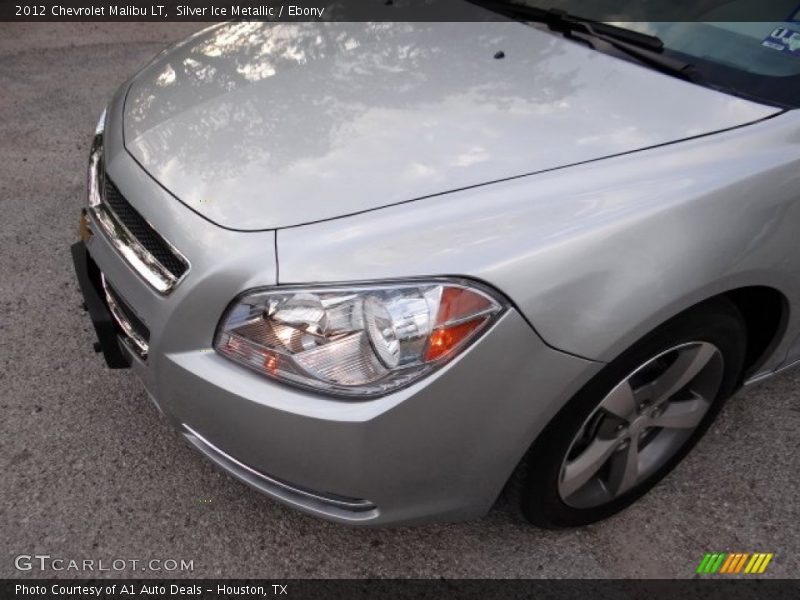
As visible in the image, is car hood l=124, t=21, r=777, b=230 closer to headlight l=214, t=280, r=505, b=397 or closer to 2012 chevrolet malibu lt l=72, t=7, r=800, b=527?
2012 chevrolet malibu lt l=72, t=7, r=800, b=527

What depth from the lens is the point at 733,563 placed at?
75.5 inches

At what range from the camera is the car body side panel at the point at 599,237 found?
→ 142 cm

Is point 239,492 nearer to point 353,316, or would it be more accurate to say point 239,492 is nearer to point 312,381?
point 312,381

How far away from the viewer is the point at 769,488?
2121 millimetres

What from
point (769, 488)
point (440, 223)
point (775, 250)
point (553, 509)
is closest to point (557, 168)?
point (440, 223)

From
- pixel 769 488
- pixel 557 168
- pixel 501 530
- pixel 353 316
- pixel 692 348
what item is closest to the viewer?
pixel 353 316

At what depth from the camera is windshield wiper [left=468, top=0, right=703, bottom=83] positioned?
75.0 inches

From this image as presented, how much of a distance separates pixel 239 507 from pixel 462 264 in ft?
3.54

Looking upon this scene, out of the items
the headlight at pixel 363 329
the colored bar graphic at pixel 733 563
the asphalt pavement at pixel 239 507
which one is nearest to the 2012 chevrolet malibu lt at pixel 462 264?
the headlight at pixel 363 329

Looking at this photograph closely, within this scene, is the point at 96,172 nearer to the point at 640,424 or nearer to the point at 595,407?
the point at 595,407

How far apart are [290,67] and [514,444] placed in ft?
4.28
